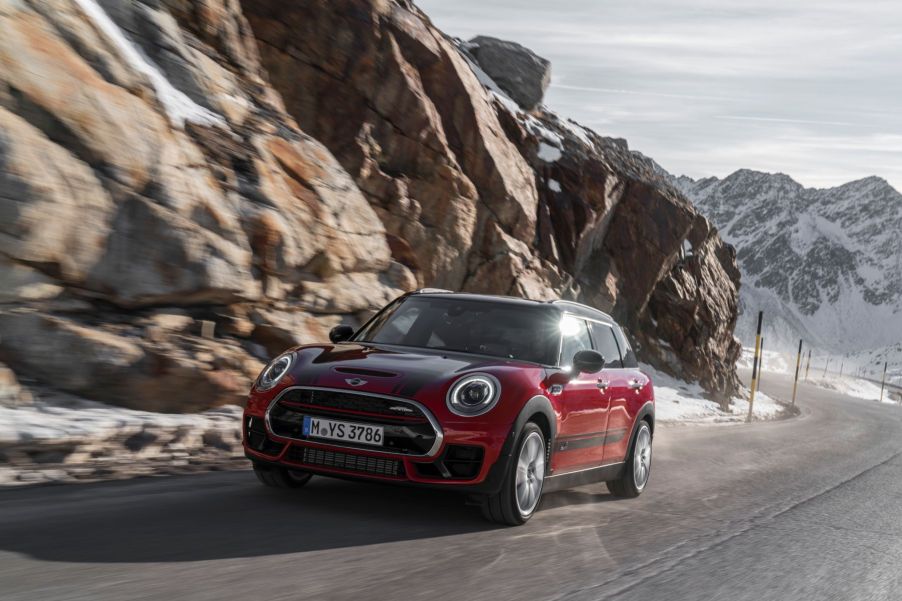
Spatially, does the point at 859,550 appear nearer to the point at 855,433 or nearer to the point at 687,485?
the point at 687,485

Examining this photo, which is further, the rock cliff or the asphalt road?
the rock cliff

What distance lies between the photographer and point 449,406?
5973 mm

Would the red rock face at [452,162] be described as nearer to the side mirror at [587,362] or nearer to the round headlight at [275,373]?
the side mirror at [587,362]

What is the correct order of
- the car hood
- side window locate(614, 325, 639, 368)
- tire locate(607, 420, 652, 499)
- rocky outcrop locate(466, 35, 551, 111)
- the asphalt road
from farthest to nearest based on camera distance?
rocky outcrop locate(466, 35, 551, 111), side window locate(614, 325, 639, 368), tire locate(607, 420, 652, 499), the car hood, the asphalt road

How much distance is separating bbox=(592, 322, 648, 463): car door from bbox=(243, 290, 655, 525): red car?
17cm

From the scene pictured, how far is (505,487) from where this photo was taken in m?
6.15

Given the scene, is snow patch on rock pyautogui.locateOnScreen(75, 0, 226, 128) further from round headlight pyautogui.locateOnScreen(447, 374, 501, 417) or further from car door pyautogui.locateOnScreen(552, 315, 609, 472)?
round headlight pyautogui.locateOnScreen(447, 374, 501, 417)

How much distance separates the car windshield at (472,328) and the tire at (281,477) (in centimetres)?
117

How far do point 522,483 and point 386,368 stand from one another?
1123 millimetres

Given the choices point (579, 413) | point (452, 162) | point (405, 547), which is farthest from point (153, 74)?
point (452, 162)

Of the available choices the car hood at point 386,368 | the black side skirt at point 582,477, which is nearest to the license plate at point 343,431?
the car hood at point 386,368

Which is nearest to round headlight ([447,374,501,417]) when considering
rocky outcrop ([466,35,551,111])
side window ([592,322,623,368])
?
side window ([592,322,623,368])

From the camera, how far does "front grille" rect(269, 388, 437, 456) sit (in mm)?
5883

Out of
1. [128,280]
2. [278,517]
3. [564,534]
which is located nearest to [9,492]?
[278,517]
